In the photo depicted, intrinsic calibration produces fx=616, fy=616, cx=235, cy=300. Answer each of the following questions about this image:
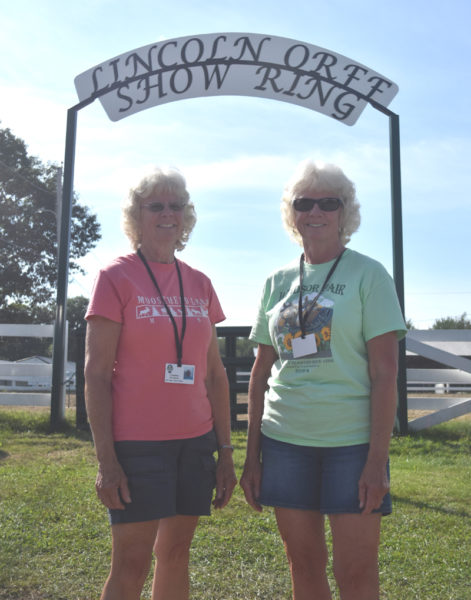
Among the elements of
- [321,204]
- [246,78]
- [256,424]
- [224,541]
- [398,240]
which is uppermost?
[246,78]

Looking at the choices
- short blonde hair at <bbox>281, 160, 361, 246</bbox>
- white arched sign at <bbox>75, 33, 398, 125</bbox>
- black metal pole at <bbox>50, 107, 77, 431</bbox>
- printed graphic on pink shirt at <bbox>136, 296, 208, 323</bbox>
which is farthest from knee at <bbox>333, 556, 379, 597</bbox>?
white arched sign at <bbox>75, 33, 398, 125</bbox>

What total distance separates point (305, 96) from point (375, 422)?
623 cm

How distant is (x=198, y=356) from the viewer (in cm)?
237

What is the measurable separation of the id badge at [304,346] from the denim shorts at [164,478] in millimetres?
493

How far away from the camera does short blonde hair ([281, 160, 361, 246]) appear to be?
2.47 metres

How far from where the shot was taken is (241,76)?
302 inches

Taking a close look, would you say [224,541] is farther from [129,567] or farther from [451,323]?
[451,323]

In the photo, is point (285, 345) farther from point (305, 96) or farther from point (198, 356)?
point (305, 96)

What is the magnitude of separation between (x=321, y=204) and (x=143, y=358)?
928 mm

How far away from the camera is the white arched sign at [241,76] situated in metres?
7.60

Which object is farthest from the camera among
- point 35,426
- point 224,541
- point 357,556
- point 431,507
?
point 35,426

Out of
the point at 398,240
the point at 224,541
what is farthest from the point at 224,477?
the point at 398,240

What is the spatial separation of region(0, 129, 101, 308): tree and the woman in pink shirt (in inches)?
1267

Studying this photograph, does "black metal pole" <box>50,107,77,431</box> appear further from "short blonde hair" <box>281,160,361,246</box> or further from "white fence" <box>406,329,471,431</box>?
"short blonde hair" <box>281,160,361,246</box>
